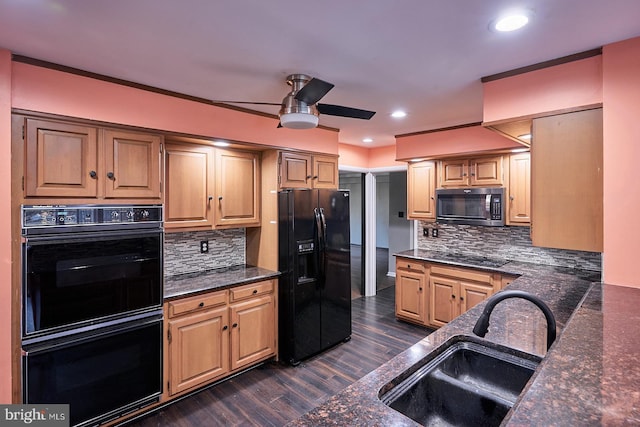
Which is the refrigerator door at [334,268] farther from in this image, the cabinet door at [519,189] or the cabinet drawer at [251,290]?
the cabinet door at [519,189]

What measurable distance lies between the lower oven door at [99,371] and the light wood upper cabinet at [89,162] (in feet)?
3.02

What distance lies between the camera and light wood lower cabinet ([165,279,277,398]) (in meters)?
2.49

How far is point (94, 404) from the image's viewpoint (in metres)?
2.11

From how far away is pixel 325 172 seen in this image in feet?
11.9

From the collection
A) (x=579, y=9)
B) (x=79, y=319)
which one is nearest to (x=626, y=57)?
(x=579, y=9)

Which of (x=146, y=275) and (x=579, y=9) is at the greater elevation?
(x=579, y=9)

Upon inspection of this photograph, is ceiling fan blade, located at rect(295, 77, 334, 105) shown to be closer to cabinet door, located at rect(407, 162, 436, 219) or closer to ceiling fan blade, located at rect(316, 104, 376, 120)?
ceiling fan blade, located at rect(316, 104, 376, 120)

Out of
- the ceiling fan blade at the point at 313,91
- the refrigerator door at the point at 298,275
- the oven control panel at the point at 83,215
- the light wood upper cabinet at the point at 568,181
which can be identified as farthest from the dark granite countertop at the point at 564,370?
the oven control panel at the point at 83,215

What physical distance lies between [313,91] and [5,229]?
1.92 meters

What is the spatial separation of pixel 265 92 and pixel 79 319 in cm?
200

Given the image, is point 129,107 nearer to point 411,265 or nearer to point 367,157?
point 411,265

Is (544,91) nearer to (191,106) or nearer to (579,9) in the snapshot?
(579,9)

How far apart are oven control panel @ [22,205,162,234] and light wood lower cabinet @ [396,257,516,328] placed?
291 centimetres

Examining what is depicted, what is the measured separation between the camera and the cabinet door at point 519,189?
335 cm
